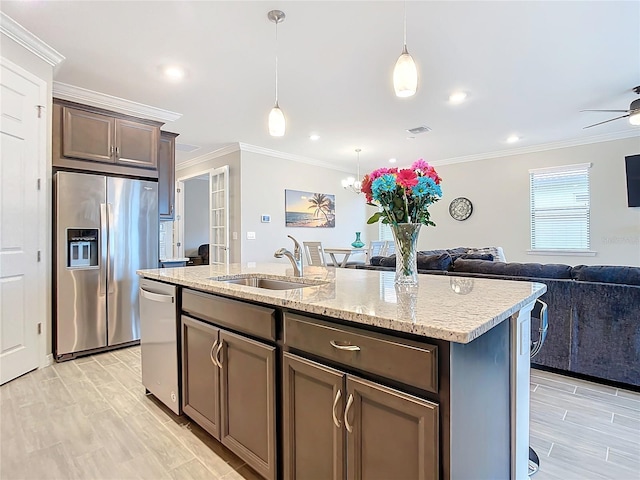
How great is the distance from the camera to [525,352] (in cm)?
150

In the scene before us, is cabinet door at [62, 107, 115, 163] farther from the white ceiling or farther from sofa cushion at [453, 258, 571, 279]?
sofa cushion at [453, 258, 571, 279]

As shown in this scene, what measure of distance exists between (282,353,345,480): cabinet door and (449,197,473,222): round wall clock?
6.07 meters

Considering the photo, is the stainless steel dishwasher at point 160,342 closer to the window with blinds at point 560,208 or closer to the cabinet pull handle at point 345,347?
the cabinet pull handle at point 345,347

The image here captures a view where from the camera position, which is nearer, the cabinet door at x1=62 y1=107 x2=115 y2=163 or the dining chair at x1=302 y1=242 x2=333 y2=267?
the cabinet door at x1=62 y1=107 x2=115 y2=163

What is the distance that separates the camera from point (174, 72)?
3.21m

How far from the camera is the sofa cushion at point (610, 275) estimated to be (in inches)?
101

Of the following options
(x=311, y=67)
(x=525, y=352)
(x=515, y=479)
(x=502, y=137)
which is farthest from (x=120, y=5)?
(x=502, y=137)

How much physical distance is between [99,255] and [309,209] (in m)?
3.94

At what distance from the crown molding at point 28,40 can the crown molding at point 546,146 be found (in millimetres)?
6071

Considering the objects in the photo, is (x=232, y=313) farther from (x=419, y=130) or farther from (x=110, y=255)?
(x=419, y=130)

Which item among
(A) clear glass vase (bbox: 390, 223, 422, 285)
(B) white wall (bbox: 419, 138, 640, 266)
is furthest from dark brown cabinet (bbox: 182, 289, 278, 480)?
(B) white wall (bbox: 419, 138, 640, 266)

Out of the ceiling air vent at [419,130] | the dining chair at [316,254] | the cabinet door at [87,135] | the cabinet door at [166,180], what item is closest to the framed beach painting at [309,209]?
the dining chair at [316,254]

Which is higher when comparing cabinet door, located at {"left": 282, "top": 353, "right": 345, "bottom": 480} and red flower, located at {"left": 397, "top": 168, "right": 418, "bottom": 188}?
red flower, located at {"left": 397, "top": 168, "right": 418, "bottom": 188}

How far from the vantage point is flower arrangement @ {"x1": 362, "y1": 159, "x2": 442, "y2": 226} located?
1635 millimetres
